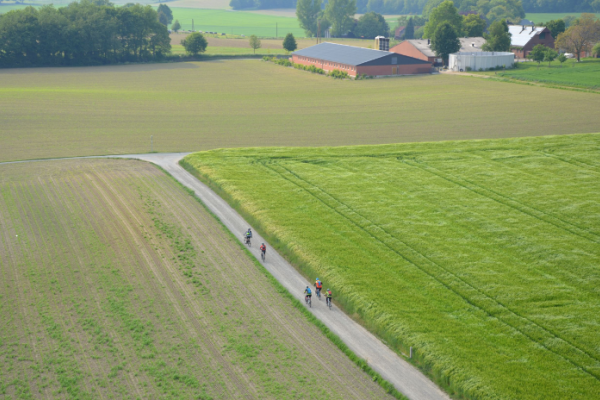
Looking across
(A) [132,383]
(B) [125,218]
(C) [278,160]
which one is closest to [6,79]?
(C) [278,160]

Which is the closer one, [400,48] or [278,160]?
[278,160]

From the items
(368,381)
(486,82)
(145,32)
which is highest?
(145,32)

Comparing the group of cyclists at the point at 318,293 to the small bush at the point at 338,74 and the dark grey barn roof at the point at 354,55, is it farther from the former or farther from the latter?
the dark grey barn roof at the point at 354,55

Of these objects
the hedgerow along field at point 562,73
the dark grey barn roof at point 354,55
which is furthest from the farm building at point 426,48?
the hedgerow along field at point 562,73

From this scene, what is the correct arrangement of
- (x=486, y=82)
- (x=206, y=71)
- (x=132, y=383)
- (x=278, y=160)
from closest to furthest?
(x=132, y=383) → (x=278, y=160) → (x=486, y=82) → (x=206, y=71)

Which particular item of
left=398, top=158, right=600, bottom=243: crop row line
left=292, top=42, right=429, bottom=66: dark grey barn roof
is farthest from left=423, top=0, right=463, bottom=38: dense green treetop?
left=398, top=158, right=600, bottom=243: crop row line

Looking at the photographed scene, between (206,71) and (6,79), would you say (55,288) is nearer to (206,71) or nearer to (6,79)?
(6,79)
